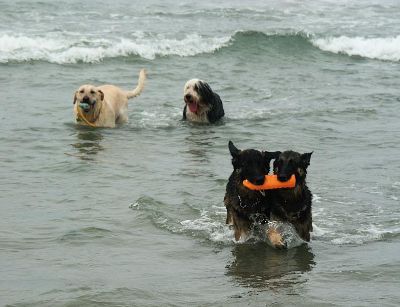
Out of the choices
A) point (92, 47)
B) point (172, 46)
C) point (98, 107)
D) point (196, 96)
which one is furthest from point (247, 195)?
point (172, 46)

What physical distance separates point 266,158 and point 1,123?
5.89m

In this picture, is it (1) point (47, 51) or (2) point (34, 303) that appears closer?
Result: (2) point (34, 303)

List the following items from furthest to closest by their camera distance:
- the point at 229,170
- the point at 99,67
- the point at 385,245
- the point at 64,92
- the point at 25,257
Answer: the point at 99,67 < the point at 64,92 < the point at 229,170 < the point at 385,245 < the point at 25,257

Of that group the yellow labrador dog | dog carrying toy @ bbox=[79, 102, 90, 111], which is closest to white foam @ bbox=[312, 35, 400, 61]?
the yellow labrador dog

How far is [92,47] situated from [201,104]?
7.70 meters

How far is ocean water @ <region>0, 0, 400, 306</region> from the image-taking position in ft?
20.1

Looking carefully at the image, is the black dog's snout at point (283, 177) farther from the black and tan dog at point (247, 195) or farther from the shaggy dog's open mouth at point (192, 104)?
the shaggy dog's open mouth at point (192, 104)

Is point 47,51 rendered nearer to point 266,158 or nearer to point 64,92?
point 64,92

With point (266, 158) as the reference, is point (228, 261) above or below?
below

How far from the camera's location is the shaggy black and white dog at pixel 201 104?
12672 millimetres

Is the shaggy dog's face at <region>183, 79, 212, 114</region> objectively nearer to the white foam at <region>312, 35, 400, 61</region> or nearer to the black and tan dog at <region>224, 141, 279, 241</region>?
the black and tan dog at <region>224, 141, 279, 241</region>

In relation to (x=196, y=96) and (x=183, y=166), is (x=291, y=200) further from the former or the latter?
(x=196, y=96)

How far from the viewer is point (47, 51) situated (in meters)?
19.0

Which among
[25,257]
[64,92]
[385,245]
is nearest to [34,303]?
[25,257]
